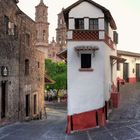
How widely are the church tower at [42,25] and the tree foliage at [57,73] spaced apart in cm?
1514

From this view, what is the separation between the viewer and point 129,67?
42000 millimetres

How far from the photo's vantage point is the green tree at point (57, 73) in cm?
6019

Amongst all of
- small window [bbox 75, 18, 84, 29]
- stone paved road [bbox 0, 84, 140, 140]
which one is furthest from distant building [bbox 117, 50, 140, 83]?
small window [bbox 75, 18, 84, 29]

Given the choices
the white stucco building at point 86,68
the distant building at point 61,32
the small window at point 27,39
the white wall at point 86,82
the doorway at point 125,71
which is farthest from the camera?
the distant building at point 61,32

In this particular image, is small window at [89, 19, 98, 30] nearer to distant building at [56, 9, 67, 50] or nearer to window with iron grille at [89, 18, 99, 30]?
window with iron grille at [89, 18, 99, 30]

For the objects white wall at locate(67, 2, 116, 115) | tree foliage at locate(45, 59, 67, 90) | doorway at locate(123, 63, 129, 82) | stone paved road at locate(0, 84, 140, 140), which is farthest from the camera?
tree foliage at locate(45, 59, 67, 90)

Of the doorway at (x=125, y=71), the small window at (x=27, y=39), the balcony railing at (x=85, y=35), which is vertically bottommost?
the doorway at (x=125, y=71)

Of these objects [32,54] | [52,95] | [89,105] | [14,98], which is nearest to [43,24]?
[52,95]

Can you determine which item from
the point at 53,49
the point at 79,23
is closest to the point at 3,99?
the point at 79,23

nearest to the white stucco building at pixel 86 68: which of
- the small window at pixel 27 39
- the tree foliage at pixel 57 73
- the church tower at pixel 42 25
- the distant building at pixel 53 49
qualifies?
the small window at pixel 27 39

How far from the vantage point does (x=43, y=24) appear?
259ft

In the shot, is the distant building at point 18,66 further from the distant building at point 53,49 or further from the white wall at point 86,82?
the distant building at point 53,49

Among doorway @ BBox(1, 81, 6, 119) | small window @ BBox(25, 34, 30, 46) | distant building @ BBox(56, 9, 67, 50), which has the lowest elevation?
doorway @ BBox(1, 81, 6, 119)

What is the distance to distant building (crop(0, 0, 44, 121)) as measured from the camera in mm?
25562
